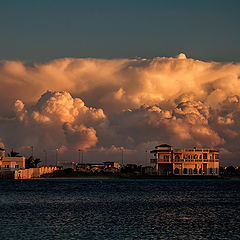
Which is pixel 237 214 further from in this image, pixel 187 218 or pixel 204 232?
pixel 204 232

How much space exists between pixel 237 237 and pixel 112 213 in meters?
23.7

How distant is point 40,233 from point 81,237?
4.51m

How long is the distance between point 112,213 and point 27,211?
12.0 meters

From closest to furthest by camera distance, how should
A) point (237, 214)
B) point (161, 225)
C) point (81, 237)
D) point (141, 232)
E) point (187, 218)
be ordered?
point (81, 237)
point (141, 232)
point (161, 225)
point (187, 218)
point (237, 214)

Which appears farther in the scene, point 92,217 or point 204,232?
point 92,217

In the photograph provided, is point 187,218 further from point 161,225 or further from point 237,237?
point 237,237

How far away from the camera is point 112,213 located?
2443 inches

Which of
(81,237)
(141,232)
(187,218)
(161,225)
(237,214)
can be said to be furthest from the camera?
(237,214)

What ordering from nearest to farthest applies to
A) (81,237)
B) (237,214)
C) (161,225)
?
1. (81,237)
2. (161,225)
3. (237,214)

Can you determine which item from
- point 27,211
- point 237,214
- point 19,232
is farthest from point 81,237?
point 237,214

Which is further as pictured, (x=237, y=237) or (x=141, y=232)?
(x=141, y=232)

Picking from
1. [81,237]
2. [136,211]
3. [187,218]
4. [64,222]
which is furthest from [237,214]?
[81,237]

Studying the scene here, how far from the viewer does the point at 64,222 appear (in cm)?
5106

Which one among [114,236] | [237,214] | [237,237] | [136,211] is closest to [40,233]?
[114,236]
